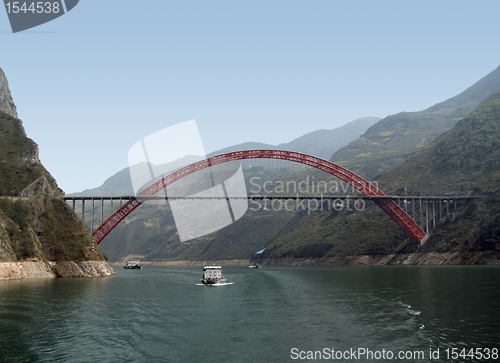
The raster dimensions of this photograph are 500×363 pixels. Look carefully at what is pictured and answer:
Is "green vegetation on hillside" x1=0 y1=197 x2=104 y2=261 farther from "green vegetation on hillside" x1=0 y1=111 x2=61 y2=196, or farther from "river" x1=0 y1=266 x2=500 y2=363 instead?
"river" x1=0 y1=266 x2=500 y2=363

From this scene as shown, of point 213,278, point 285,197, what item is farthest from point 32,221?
point 285,197

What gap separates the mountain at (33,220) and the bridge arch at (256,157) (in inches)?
319

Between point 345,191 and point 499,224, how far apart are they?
96.8 meters

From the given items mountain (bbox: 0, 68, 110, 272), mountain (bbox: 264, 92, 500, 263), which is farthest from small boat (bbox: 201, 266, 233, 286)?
mountain (bbox: 264, 92, 500, 263)

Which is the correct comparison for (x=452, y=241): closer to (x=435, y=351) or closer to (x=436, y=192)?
(x=436, y=192)

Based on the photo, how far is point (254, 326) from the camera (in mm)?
34656

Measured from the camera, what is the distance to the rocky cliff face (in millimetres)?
130663

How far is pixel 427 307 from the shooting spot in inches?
1606

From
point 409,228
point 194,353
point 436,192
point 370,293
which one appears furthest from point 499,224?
point 194,353

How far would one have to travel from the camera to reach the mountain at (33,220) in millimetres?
82062

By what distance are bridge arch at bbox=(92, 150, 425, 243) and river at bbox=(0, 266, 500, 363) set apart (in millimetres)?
53935

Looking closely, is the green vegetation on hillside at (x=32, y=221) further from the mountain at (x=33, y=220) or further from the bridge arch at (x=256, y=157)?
the bridge arch at (x=256, y=157)

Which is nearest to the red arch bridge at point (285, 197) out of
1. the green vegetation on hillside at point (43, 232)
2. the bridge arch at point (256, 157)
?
the bridge arch at point (256, 157)

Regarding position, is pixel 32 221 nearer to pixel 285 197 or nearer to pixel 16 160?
pixel 16 160
